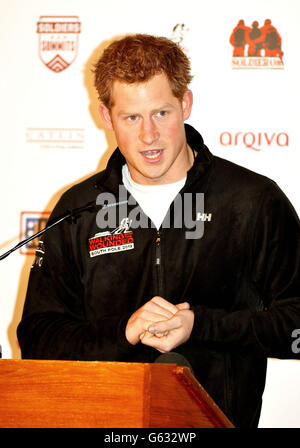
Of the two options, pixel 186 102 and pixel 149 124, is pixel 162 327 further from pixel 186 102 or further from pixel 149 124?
pixel 186 102

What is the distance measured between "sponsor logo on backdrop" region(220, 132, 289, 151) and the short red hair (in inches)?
28.0

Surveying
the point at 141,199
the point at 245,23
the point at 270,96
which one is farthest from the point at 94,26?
the point at 141,199

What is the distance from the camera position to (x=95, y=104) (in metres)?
2.96

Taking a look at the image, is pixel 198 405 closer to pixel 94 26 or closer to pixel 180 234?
pixel 180 234

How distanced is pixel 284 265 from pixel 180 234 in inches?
13.8

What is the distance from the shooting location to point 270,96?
279cm

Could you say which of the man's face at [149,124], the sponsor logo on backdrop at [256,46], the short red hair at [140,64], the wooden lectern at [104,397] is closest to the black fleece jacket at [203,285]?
the man's face at [149,124]

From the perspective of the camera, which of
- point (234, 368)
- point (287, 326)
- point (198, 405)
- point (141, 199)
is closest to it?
point (198, 405)

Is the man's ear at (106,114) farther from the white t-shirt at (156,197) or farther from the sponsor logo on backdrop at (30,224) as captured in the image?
the sponsor logo on backdrop at (30,224)

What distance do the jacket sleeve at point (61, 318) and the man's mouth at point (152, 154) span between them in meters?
0.33

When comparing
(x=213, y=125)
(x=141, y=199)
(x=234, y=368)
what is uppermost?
(x=213, y=125)

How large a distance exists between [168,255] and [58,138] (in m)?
1.13

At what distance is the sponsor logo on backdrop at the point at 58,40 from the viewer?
2.93 metres

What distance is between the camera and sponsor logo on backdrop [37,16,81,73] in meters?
2.93
